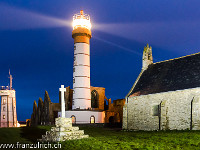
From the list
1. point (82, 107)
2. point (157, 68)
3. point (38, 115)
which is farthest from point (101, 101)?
point (157, 68)

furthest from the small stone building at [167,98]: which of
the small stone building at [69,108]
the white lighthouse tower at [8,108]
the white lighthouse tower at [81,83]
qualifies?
the white lighthouse tower at [8,108]

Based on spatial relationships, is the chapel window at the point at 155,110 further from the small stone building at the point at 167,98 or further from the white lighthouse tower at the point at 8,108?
the white lighthouse tower at the point at 8,108

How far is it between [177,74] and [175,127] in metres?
6.19

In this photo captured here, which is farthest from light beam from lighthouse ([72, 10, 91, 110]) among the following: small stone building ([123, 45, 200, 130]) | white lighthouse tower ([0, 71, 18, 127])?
white lighthouse tower ([0, 71, 18, 127])

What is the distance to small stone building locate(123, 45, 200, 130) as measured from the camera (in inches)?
920

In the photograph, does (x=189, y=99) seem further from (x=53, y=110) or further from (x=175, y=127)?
(x=53, y=110)

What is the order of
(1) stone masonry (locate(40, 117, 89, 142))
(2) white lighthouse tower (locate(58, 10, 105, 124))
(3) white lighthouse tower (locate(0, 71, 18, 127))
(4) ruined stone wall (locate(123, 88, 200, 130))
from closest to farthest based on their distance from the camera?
(1) stone masonry (locate(40, 117, 89, 142)) < (4) ruined stone wall (locate(123, 88, 200, 130)) < (2) white lighthouse tower (locate(58, 10, 105, 124)) < (3) white lighthouse tower (locate(0, 71, 18, 127))

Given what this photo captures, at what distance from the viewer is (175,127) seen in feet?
79.5

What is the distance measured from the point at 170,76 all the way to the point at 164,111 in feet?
15.5

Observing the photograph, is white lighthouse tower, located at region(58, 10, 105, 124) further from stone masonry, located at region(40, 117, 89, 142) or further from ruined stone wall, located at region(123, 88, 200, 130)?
stone masonry, located at region(40, 117, 89, 142)

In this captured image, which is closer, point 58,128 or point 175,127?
point 58,128

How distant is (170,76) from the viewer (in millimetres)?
27719

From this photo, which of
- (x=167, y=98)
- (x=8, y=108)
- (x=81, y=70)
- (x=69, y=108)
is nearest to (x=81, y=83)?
(x=81, y=70)

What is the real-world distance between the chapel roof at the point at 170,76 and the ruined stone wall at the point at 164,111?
2.40 ft
